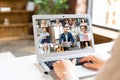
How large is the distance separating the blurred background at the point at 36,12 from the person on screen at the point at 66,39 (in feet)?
6.10

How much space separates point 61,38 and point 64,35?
3 centimetres

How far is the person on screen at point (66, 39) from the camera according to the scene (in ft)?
4.20

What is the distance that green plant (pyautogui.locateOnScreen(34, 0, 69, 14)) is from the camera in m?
4.41

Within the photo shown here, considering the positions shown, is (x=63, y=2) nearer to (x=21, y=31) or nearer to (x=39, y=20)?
(x=21, y=31)

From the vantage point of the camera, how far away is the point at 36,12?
483 cm

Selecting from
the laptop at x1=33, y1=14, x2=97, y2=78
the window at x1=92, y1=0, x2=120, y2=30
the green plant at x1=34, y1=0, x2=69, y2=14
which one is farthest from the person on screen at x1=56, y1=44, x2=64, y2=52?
the green plant at x1=34, y1=0, x2=69, y2=14

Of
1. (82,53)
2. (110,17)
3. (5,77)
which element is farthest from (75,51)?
(110,17)

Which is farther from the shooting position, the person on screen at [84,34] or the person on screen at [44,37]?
the person on screen at [84,34]

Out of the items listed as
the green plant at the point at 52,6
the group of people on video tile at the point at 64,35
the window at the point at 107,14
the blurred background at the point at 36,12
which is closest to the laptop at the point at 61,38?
the group of people on video tile at the point at 64,35

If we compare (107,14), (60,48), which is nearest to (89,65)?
(60,48)

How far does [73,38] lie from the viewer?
1317 millimetres

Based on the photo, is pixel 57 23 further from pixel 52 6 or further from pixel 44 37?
pixel 52 6

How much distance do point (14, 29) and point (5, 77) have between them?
4.08 meters

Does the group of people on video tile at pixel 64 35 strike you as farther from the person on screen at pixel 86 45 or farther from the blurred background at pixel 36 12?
the blurred background at pixel 36 12
